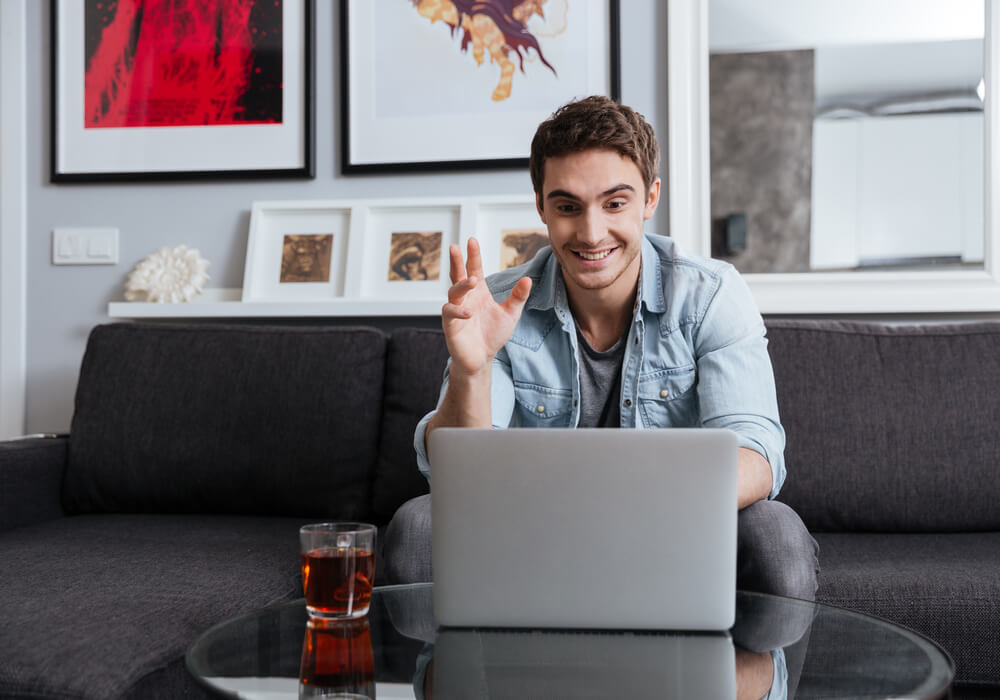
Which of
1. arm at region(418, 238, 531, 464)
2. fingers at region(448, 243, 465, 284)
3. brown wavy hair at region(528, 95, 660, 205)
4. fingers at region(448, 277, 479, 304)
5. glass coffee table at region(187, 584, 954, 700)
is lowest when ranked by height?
glass coffee table at region(187, 584, 954, 700)

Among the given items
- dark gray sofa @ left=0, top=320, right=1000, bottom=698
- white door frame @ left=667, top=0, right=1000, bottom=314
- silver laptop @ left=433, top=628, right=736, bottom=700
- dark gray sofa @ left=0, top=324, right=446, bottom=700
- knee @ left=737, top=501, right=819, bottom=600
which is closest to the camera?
silver laptop @ left=433, top=628, right=736, bottom=700

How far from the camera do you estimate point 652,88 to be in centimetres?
226

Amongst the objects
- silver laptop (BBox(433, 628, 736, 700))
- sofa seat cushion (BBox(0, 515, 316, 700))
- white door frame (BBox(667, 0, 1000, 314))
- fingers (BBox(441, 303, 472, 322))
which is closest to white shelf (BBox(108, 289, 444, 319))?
sofa seat cushion (BBox(0, 515, 316, 700))

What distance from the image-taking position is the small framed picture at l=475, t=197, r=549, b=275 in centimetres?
225

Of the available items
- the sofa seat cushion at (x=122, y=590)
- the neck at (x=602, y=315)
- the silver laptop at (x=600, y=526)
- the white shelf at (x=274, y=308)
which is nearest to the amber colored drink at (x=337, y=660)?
the silver laptop at (x=600, y=526)

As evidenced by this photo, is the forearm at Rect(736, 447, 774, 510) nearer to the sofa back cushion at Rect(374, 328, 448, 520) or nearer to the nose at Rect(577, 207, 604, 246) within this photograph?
the nose at Rect(577, 207, 604, 246)

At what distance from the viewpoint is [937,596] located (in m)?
1.43

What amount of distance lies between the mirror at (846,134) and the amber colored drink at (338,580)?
1465mm

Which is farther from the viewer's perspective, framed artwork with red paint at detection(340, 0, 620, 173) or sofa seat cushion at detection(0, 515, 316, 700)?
framed artwork with red paint at detection(340, 0, 620, 173)

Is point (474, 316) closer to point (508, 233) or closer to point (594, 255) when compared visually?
point (594, 255)

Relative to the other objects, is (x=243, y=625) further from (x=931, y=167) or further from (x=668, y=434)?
(x=931, y=167)

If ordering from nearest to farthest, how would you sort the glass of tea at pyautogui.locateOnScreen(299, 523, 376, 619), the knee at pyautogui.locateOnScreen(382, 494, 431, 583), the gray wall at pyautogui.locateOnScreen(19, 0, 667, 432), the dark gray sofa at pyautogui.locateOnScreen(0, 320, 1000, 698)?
the glass of tea at pyautogui.locateOnScreen(299, 523, 376, 619) < the knee at pyautogui.locateOnScreen(382, 494, 431, 583) < the dark gray sofa at pyautogui.locateOnScreen(0, 320, 1000, 698) < the gray wall at pyautogui.locateOnScreen(19, 0, 667, 432)

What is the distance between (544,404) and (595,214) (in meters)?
0.34

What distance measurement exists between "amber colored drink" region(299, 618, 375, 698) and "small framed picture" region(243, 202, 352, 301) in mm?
1412
